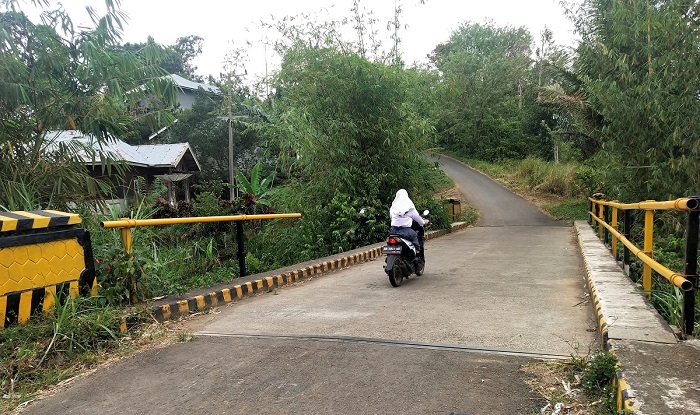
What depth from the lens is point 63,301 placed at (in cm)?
480

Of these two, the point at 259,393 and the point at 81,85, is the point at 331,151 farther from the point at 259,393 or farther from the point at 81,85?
the point at 259,393

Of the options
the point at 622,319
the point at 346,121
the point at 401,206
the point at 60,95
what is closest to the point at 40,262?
the point at 60,95

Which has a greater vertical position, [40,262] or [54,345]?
[40,262]

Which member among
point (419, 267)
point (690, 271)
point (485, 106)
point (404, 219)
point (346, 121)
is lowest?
point (419, 267)

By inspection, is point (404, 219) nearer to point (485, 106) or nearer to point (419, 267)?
point (419, 267)

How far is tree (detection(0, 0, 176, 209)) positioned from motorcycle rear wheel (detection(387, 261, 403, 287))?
13.4 feet

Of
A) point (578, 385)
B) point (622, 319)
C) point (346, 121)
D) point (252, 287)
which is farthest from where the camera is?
point (346, 121)

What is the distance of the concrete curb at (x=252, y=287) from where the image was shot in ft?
18.0

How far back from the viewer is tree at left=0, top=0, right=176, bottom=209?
6836mm

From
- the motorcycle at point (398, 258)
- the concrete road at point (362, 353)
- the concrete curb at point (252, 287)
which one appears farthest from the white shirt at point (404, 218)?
the concrete curb at point (252, 287)

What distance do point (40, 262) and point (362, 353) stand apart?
296 centimetres

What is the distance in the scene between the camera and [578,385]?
11.1ft

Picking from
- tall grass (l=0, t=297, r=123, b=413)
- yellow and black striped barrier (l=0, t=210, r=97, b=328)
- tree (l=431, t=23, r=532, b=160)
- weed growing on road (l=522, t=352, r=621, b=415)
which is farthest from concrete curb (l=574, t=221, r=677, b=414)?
tree (l=431, t=23, r=532, b=160)

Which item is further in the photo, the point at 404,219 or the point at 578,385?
the point at 404,219
